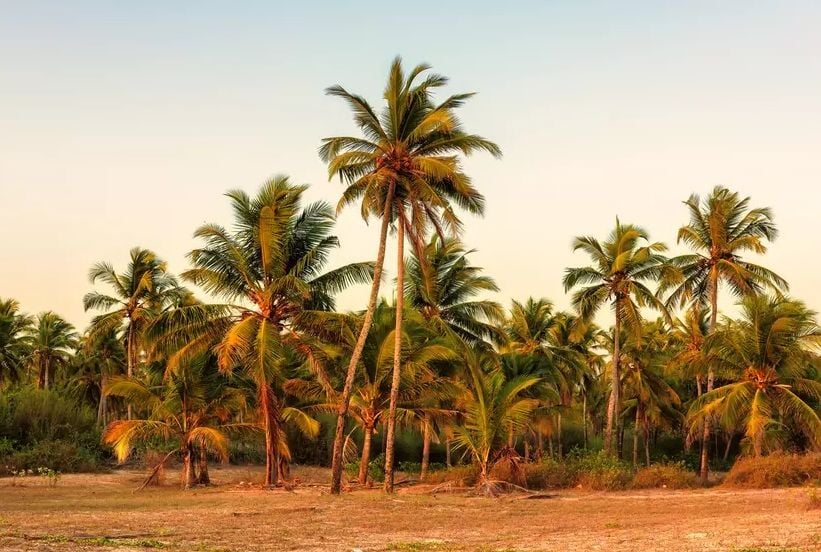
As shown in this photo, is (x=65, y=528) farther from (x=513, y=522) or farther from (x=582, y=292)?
(x=582, y=292)

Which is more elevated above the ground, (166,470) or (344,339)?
(344,339)

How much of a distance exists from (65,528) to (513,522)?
28.2 feet

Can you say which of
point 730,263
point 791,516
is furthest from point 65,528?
point 730,263

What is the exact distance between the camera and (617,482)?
1108 inches

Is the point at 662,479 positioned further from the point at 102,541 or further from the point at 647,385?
the point at 102,541

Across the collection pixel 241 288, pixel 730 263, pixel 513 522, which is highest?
pixel 730 263

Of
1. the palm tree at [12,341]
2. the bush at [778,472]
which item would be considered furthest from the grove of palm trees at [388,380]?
the palm tree at [12,341]

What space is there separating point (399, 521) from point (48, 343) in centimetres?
4719

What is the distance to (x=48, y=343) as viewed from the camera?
185ft

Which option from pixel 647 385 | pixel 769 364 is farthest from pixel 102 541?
pixel 647 385

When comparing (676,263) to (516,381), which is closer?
(516,381)

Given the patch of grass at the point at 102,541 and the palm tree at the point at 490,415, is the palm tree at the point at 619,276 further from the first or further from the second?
the patch of grass at the point at 102,541

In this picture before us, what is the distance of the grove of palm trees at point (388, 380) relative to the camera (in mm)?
20250

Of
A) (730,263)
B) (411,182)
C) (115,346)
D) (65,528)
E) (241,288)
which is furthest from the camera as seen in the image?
(115,346)
